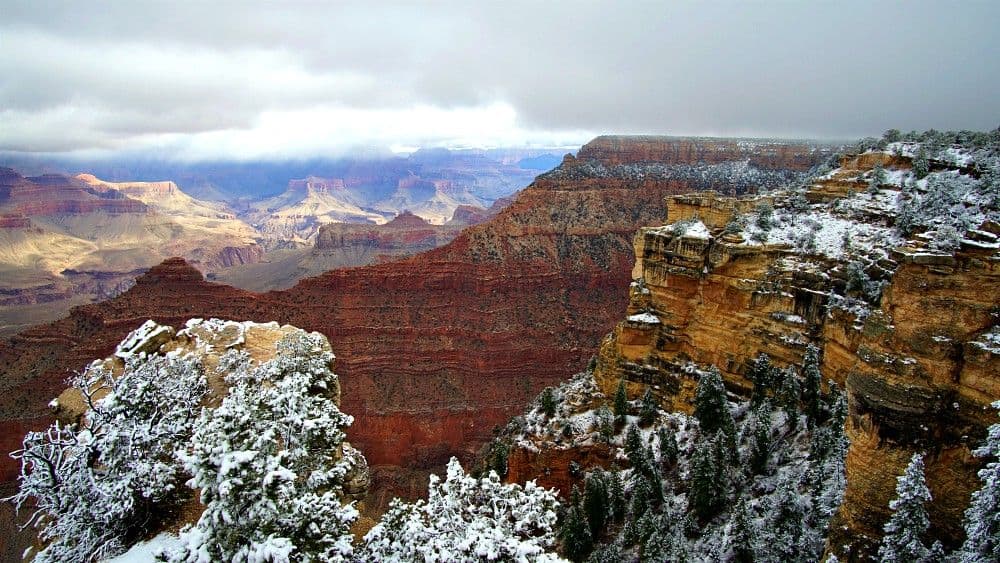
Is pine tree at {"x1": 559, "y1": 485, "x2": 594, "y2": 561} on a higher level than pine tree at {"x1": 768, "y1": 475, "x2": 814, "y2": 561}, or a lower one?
lower

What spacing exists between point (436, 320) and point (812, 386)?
47958 millimetres

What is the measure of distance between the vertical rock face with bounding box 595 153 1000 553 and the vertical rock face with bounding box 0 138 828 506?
28247 millimetres

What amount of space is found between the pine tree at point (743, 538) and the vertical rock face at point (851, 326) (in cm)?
363

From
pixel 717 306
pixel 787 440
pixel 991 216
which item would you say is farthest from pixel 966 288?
pixel 717 306

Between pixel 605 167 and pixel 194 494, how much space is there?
98.8 m

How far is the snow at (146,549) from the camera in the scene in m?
11.3

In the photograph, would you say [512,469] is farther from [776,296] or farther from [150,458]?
[150,458]

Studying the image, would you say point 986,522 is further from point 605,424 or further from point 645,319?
point 645,319

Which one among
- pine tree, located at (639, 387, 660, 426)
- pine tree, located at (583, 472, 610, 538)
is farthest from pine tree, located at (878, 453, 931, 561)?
pine tree, located at (639, 387, 660, 426)

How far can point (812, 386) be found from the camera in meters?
24.5

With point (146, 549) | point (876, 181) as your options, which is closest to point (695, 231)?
point (876, 181)

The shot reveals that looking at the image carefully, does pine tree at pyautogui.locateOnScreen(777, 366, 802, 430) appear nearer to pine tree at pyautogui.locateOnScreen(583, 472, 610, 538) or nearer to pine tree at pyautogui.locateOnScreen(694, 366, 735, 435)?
pine tree at pyautogui.locateOnScreen(694, 366, 735, 435)

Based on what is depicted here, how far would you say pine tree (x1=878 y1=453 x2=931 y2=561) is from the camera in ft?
42.3

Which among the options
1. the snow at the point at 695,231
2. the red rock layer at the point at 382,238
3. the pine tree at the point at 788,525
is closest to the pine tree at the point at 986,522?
the pine tree at the point at 788,525
